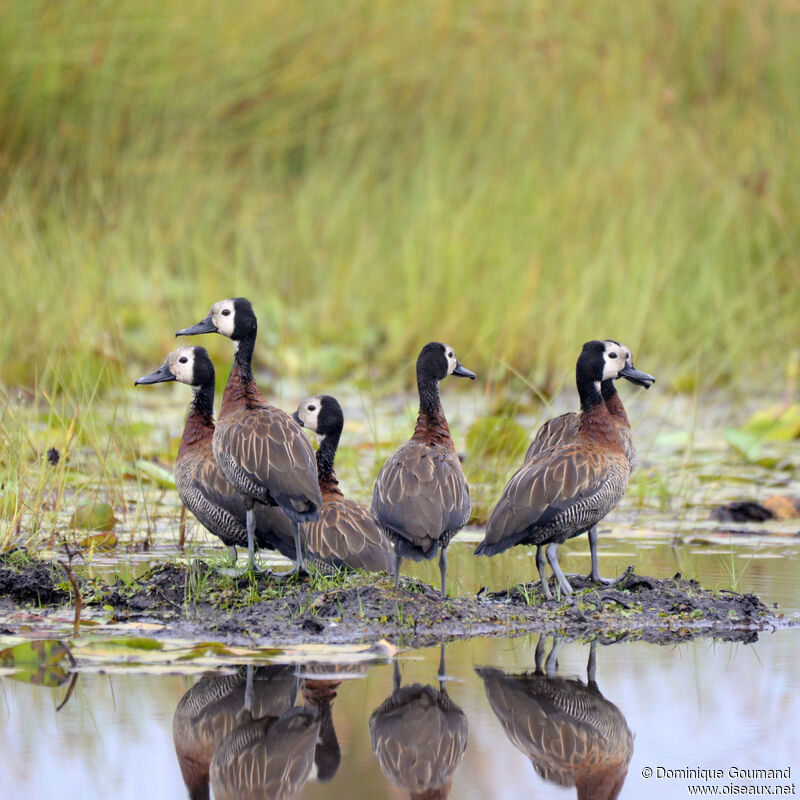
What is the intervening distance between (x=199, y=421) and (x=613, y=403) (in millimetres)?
1947

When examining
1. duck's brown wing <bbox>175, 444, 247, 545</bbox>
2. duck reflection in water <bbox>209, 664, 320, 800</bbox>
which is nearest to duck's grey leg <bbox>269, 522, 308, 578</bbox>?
duck's brown wing <bbox>175, 444, 247, 545</bbox>

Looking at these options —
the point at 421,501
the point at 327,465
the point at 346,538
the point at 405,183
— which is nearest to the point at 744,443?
the point at 327,465

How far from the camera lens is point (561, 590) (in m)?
6.25

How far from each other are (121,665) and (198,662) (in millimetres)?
241

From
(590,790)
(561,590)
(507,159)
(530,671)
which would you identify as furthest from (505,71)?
Result: (590,790)

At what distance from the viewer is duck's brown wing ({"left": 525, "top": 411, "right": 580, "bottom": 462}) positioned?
7.07 meters

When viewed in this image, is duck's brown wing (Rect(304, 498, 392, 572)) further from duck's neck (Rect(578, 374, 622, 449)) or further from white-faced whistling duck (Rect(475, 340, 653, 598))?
duck's neck (Rect(578, 374, 622, 449))

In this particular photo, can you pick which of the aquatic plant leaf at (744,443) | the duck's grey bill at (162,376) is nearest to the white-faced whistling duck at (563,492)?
the duck's grey bill at (162,376)

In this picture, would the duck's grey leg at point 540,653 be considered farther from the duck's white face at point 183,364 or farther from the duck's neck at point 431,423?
the duck's white face at point 183,364

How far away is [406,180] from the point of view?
1435 cm

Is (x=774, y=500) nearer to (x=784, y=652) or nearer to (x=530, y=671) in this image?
(x=784, y=652)

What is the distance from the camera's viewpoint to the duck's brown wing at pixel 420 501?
19.4ft

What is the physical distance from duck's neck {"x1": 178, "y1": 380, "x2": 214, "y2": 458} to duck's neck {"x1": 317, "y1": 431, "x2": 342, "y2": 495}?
0.51 m

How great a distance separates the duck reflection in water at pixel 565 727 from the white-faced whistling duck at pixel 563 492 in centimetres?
107
